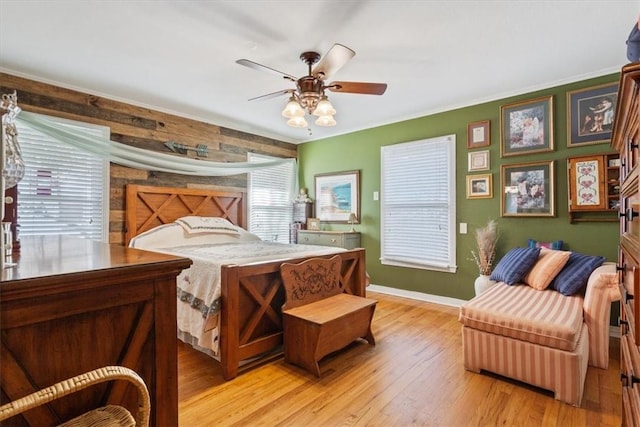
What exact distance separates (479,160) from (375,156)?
4.92ft

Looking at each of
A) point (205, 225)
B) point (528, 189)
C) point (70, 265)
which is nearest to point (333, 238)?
point (205, 225)

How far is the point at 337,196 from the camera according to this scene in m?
5.33

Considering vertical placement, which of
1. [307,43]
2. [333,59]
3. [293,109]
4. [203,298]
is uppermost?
[307,43]

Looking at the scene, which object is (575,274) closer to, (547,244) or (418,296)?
(547,244)

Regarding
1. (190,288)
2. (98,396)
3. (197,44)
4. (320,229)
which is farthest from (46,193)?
(320,229)

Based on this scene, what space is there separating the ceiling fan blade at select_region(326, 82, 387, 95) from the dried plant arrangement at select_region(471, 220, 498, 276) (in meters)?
2.13

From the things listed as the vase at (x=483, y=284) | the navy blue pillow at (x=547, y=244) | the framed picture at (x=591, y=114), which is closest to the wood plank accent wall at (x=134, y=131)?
the vase at (x=483, y=284)

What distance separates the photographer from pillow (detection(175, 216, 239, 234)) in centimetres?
391

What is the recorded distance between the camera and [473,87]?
3.45 meters

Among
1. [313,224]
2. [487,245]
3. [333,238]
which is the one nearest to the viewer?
[487,245]

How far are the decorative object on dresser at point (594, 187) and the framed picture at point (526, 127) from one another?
0.36m

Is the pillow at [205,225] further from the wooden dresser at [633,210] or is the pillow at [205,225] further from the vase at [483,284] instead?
the wooden dresser at [633,210]

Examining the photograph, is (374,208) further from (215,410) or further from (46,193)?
(46,193)

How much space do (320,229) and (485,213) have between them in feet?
8.71
